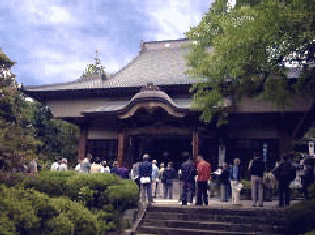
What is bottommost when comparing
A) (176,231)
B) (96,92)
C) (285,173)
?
(176,231)

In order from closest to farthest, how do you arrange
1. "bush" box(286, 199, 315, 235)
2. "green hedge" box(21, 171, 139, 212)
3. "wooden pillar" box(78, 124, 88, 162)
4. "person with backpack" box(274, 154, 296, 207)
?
"bush" box(286, 199, 315, 235) < "green hedge" box(21, 171, 139, 212) < "person with backpack" box(274, 154, 296, 207) < "wooden pillar" box(78, 124, 88, 162)

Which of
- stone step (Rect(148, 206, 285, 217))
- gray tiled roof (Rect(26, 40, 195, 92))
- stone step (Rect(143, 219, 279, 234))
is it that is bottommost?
stone step (Rect(143, 219, 279, 234))

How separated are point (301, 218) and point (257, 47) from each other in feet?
15.9

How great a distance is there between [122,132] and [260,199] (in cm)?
931

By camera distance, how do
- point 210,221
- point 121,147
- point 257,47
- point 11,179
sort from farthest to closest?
point 121,147
point 210,221
point 257,47
point 11,179

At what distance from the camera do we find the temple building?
19.0 metres

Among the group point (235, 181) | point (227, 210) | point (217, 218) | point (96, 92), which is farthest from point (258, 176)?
point (96, 92)

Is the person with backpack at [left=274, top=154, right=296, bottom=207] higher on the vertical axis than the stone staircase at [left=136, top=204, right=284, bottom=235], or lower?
higher

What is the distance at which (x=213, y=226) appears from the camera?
36.1 feet

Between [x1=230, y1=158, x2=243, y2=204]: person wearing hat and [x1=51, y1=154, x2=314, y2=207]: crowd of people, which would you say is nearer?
[x1=51, y1=154, x2=314, y2=207]: crowd of people

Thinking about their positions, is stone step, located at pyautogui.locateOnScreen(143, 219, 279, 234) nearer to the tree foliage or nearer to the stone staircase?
the stone staircase

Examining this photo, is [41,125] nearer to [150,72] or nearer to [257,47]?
[150,72]

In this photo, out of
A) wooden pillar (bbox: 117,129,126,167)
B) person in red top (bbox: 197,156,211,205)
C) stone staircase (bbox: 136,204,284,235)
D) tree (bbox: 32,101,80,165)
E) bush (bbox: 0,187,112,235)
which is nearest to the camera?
bush (bbox: 0,187,112,235)

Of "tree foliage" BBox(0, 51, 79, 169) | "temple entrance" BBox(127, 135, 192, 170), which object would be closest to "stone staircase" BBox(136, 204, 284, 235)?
"tree foliage" BBox(0, 51, 79, 169)
